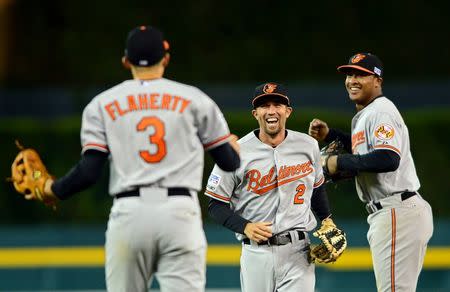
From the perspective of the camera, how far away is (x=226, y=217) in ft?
17.7

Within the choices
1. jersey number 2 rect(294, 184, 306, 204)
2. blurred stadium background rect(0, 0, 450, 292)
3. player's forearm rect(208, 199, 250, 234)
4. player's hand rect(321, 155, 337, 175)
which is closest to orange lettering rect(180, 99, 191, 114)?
player's forearm rect(208, 199, 250, 234)

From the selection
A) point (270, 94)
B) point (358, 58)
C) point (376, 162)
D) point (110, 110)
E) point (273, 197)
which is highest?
point (358, 58)

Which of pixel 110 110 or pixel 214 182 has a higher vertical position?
pixel 110 110

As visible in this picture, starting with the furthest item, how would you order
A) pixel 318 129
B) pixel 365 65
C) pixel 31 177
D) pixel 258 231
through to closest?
pixel 318 129 < pixel 365 65 < pixel 258 231 < pixel 31 177

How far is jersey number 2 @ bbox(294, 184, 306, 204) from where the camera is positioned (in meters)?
5.45

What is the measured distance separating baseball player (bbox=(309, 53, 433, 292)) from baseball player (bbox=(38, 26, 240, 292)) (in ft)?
5.15

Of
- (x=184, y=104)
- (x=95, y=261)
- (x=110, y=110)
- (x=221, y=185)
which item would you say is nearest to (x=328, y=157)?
(x=221, y=185)

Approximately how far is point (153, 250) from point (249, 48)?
1503 centimetres

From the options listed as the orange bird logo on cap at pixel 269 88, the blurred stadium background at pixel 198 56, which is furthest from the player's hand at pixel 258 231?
the blurred stadium background at pixel 198 56

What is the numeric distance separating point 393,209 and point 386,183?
0.18 m

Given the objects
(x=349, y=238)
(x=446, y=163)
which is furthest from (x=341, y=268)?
(x=446, y=163)

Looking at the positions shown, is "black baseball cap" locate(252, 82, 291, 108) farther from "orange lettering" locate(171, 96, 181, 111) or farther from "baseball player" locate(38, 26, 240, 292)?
"orange lettering" locate(171, 96, 181, 111)

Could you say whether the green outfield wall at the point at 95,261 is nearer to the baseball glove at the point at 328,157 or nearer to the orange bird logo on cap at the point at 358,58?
the baseball glove at the point at 328,157

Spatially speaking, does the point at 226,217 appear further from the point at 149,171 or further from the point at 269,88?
the point at 149,171
